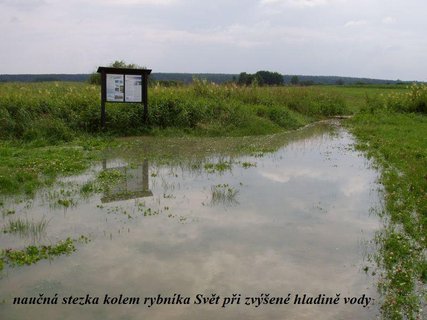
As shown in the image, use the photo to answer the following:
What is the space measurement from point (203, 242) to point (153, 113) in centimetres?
1243

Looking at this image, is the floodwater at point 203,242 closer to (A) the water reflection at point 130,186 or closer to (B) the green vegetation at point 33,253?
(A) the water reflection at point 130,186

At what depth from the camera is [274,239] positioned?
277 inches

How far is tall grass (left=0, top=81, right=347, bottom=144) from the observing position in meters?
16.2

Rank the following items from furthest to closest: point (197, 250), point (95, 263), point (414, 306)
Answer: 1. point (197, 250)
2. point (95, 263)
3. point (414, 306)

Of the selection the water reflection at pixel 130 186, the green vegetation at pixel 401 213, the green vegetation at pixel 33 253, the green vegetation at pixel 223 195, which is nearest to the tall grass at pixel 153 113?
the green vegetation at pixel 401 213

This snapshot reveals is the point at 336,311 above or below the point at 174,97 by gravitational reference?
below

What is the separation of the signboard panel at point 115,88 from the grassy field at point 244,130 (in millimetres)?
831

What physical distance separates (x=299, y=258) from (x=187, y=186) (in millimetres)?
4231

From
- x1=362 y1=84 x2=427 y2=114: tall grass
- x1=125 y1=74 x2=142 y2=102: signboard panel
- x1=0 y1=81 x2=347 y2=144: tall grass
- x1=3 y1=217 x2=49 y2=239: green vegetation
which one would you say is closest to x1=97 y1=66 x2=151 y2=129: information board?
x1=125 y1=74 x2=142 y2=102: signboard panel

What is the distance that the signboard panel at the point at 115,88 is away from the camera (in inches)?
675

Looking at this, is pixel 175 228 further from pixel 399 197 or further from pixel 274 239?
pixel 399 197

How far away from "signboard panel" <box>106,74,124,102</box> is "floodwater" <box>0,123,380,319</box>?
5.67 m

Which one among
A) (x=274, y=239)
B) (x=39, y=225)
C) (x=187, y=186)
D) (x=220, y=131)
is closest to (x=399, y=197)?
(x=274, y=239)

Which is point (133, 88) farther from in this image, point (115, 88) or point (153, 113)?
point (153, 113)
